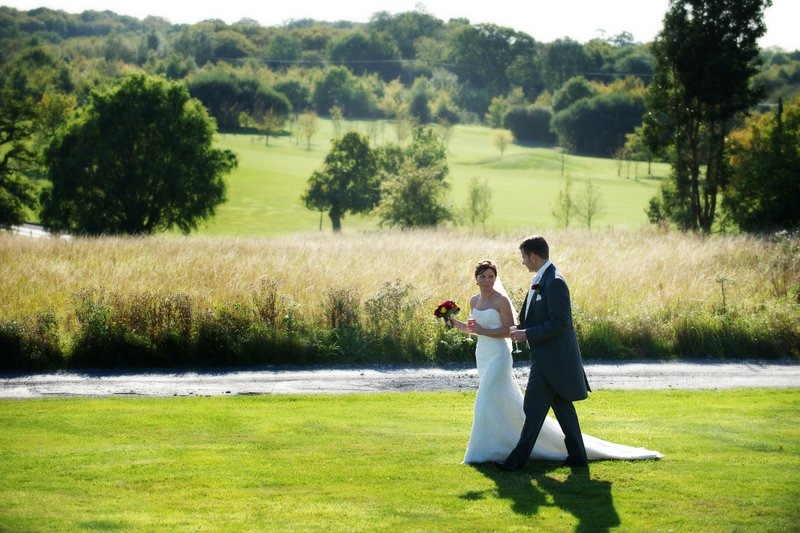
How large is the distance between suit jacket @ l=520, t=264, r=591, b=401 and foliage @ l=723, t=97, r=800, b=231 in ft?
104

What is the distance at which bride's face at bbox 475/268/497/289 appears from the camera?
31.0ft

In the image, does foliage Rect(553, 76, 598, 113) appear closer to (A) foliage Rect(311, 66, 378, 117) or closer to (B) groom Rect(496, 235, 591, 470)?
(A) foliage Rect(311, 66, 378, 117)

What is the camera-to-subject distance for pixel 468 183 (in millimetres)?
83875

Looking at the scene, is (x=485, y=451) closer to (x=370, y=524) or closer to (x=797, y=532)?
(x=370, y=524)

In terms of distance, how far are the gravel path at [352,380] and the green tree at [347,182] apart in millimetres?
45778

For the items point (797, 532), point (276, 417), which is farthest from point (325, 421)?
point (797, 532)

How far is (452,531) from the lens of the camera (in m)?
7.40

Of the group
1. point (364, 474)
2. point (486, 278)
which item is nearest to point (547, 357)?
point (486, 278)

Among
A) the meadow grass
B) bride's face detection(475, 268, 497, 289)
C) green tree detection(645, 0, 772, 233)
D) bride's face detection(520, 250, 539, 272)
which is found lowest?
the meadow grass

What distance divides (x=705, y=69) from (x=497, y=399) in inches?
1343

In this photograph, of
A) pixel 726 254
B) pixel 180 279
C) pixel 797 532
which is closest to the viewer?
pixel 797 532

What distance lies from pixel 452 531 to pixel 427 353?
10844mm

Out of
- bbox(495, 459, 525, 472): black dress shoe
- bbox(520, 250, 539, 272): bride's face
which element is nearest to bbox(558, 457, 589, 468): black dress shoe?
bbox(495, 459, 525, 472): black dress shoe

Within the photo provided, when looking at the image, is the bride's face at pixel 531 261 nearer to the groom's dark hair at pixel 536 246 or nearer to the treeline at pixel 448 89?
the groom's dark hair at pixel 536 246
